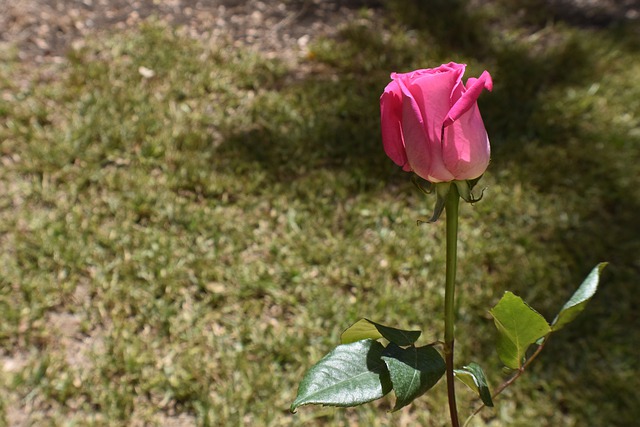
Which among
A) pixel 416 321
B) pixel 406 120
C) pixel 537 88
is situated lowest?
Result: pixel 416 321

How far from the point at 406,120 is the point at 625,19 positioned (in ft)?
13.8

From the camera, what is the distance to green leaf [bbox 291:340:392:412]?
0.76 metres

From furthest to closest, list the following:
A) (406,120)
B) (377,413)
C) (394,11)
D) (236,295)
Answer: (394,11) < (236,295) < (377,413) < (406,120)

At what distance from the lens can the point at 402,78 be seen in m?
0.75

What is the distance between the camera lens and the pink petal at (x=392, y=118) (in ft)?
2.50

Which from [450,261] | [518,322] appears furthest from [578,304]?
[450,261]

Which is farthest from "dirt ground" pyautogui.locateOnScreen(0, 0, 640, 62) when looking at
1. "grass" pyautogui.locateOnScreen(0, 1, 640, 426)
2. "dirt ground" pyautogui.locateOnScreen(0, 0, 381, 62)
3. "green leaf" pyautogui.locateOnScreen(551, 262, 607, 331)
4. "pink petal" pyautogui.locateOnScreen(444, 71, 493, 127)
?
"pink petal" pyautogui.locateOnScreen(444, 71, 493, 127)

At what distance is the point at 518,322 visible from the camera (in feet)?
2.72

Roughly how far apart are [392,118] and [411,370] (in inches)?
10.1

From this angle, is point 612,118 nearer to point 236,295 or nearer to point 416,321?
point 416,321

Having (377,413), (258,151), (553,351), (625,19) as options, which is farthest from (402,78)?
(625,19)

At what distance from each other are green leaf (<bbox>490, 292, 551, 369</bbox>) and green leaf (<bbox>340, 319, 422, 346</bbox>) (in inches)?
3.7

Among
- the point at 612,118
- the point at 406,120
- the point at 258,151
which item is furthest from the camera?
the point at 612,118

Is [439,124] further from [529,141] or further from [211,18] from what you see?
[211,18]
